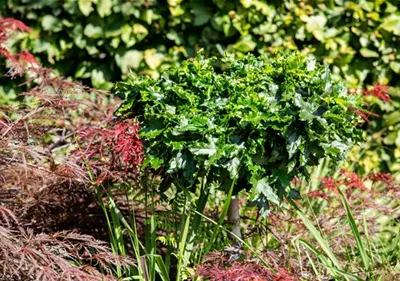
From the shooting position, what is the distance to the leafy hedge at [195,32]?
484cm

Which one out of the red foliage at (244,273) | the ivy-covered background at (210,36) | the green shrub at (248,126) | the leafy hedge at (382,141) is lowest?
the leafy hedge at (382,141)

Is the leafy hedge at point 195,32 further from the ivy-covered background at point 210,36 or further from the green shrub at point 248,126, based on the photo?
the green shrub at point 248,126

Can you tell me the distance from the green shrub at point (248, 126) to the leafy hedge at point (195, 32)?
1.93 meters

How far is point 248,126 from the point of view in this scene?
2.79 meters

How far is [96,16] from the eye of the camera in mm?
4836

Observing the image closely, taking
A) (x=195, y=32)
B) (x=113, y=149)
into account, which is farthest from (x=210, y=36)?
(x=113, y=149)

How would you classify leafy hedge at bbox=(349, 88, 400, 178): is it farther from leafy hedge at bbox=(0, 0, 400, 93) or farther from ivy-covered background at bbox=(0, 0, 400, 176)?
leafy hedge at bbox=(0, 0, 400, 93)

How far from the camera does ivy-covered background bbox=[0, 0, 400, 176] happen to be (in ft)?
15.9

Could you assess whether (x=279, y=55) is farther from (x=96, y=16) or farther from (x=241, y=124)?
(x=96, y=16)

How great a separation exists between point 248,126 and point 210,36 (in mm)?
2272

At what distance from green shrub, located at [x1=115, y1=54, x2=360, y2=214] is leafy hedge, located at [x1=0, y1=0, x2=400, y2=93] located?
1.93 m

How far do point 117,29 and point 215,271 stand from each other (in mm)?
2647

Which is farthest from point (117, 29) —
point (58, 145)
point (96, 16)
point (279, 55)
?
point (279, 55)

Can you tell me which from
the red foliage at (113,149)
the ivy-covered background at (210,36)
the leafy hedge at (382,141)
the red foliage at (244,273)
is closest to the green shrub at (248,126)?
the red foliage at (113,149)
